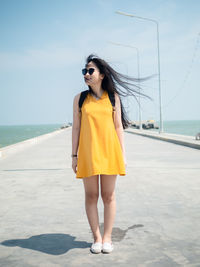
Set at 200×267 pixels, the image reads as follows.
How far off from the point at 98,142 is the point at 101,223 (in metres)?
1.50

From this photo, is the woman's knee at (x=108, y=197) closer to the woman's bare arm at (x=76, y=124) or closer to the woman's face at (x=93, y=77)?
the woman's bare arm at (x=76, y=124)

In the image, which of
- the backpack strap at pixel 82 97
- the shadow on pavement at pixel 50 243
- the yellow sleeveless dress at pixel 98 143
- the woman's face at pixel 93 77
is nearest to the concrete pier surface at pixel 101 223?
the shadow on pavement at pixel 50 243

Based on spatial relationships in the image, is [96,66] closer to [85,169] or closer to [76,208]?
[85,169]

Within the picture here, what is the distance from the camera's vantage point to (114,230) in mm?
4234

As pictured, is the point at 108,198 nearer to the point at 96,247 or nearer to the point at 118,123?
the point at 96,247

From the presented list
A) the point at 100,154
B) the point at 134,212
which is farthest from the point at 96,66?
the point at 134,212

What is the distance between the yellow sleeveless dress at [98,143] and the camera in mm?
3422

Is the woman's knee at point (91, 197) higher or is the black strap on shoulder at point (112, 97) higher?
the black strap on shoulder at point (112, 97)

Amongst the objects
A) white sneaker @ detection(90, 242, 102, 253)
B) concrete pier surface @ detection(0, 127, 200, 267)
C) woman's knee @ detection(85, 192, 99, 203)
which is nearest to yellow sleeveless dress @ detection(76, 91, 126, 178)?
woman's knee @ detection(85, 192, 99, 203)

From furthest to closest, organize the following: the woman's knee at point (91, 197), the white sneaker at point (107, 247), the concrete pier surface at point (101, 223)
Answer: the woman's knee at point (91, 197) → the white sneaker at point (107, 247) → the concrete pier surface at point (101, 223)

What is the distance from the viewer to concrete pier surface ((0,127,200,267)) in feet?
11.0

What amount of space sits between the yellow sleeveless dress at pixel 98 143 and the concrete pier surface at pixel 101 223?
80 cm

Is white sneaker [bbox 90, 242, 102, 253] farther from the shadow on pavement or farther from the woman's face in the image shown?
the woman's face

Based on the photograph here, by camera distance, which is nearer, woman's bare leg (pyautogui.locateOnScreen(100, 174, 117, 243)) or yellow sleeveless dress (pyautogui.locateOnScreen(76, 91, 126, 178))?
yellow sleeveless dress (pyautogui.locateOnScreen(76, 91, 126, 178))
